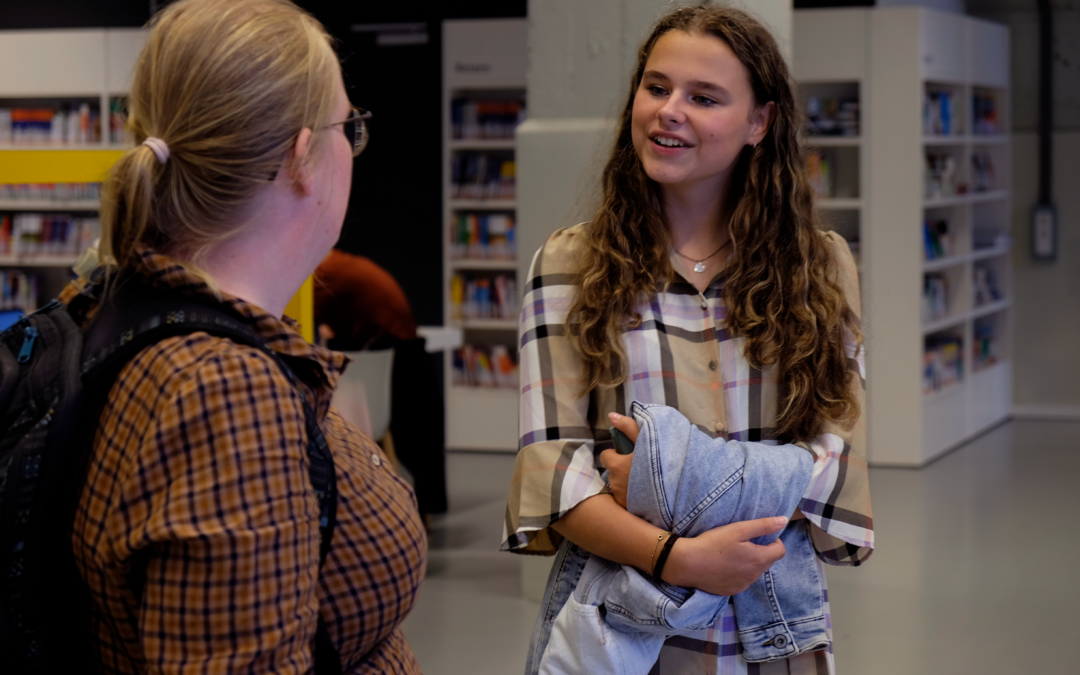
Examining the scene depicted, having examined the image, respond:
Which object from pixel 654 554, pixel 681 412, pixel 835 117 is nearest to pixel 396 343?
pixel 835 117

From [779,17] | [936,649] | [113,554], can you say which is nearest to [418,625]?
[936,649]

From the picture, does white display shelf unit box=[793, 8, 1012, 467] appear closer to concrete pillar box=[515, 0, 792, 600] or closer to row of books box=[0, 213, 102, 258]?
concrete pillar box=[515, 0, 792, 600]

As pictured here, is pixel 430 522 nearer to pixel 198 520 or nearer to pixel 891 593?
pixel 891 593

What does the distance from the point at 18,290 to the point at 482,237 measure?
3252 millimetres

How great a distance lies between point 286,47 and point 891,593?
4258 millimetres

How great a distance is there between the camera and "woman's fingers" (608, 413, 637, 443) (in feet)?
4.91

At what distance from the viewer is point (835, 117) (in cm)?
722

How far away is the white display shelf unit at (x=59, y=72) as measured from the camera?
295 inches

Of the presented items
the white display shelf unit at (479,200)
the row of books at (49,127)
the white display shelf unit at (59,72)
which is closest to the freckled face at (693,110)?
the white display shelf unit at (479,200)

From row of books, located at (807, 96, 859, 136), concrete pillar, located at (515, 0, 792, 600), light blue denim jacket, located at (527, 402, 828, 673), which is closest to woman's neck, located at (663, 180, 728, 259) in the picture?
light blue denim jacket, located at (527, 402, 828, 673)

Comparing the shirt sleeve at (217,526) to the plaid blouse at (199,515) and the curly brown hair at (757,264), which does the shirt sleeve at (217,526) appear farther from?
the curly brown hair at (757,264)

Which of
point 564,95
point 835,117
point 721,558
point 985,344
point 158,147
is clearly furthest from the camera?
point 985,344

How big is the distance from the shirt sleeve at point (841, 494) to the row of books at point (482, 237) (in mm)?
6191

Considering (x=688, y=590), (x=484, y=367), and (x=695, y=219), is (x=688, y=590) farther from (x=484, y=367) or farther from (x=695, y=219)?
(x=484, y=367)
